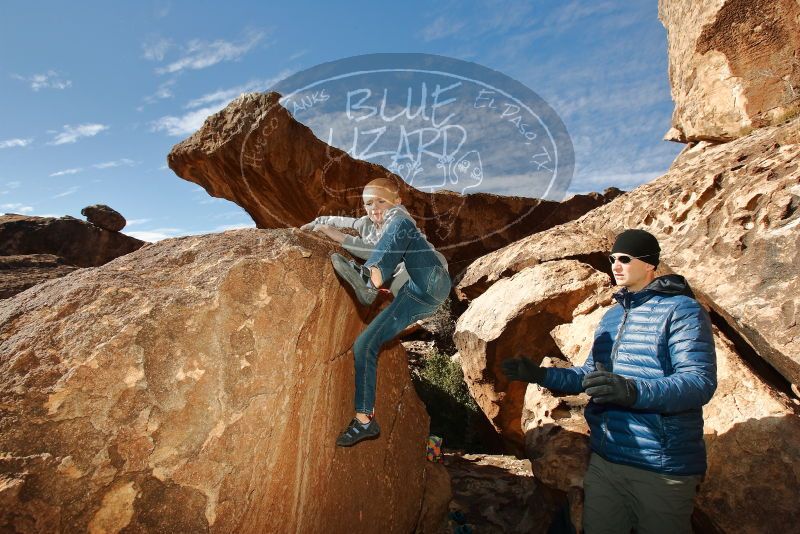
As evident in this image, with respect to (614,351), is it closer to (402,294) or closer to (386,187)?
(402,294)

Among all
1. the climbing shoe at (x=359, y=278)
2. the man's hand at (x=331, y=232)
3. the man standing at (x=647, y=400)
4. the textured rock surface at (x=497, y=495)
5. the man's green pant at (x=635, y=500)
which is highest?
the man's hand at (x=331, y=232)

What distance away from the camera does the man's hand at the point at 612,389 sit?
77.7 inches

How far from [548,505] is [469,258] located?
11.8m

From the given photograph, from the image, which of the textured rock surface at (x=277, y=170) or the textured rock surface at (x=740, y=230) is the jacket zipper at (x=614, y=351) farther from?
the textured rock surface at (x=277, y=170)

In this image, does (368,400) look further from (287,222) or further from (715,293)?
(287,222)

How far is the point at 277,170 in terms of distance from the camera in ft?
38.0

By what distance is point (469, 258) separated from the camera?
15.6 metres

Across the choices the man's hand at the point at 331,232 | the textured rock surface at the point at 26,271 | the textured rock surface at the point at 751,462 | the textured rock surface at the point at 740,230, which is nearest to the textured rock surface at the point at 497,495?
the textured rock surface at the point at 751,462

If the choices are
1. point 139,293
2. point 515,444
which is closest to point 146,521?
point 139,293

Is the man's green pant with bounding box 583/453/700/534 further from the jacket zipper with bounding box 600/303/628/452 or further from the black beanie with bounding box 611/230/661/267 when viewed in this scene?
the black beanie with bounding box 611/230/661/267

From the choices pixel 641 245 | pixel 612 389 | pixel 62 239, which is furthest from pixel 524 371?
pixel 62 239

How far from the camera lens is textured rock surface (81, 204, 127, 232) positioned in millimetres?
22547

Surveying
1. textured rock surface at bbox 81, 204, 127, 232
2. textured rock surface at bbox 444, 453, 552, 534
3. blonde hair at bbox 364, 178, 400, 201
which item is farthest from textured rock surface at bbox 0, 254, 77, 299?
textured rock surface at bbox 81, 204, 127, 232

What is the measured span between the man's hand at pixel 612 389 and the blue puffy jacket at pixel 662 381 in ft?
0.15
